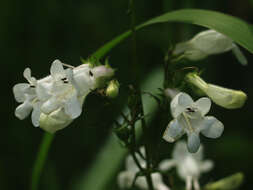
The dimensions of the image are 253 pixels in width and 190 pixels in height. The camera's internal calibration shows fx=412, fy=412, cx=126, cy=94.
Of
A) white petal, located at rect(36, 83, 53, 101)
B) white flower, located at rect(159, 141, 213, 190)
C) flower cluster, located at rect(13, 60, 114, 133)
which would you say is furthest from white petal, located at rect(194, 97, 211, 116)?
white flower, located at rect(159, 141, 213, 190)

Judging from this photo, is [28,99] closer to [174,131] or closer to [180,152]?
[174,131]

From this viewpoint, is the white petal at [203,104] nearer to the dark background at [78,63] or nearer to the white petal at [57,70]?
the white petal at [57,70]

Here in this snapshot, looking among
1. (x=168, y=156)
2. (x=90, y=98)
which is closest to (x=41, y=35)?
(x=90, y=98)

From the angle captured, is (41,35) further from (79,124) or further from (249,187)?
(249,187)

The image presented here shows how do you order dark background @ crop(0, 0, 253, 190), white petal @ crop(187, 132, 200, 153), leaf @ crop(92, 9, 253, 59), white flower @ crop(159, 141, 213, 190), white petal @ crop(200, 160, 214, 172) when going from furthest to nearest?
dark background @ crop(0, 0, 253, 190) < white petal @ crop(200, 160, 214, 172) < white flower @ crop(159, 141, 213, 190) < leaf @ crop(92, 9, 253, 59) < white petal @ crop(187, 132, 200, 153)

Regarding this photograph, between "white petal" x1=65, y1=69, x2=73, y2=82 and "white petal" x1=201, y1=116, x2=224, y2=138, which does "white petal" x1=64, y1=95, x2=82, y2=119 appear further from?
"white petal" x1=201, y1=116, x2=224, y2=138

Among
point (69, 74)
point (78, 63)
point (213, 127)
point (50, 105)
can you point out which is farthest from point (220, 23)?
point (78, 63)
